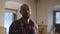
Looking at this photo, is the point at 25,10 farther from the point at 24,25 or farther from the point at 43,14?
the point at 43,14

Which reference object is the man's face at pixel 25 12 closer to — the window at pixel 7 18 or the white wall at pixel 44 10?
the window at pixel 7 18

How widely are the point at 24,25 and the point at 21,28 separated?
0.04 meters

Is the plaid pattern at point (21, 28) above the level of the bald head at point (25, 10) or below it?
below

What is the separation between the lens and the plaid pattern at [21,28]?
3.50 ft

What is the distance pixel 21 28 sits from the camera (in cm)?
107

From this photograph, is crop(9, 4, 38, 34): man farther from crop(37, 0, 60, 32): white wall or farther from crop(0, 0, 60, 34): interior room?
crop(37, 0, 60, 32): white wall

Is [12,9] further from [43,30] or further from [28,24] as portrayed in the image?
[28,24]

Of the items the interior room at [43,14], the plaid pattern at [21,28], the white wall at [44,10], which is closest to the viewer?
the plaid pattern at [21,28]

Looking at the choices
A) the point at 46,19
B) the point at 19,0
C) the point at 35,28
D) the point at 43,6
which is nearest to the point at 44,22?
the point at 46,19

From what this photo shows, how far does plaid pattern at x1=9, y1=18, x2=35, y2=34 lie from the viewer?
107 centimetres

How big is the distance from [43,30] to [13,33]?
441cm

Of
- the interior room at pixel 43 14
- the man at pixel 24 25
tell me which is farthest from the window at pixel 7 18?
the man at pixel 24 25

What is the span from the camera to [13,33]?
41.9 inches

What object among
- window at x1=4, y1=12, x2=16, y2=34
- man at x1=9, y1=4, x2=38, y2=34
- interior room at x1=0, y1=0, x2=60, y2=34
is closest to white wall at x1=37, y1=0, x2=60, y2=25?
interior room at x1=0, y1=0, x2=60, y2=34
